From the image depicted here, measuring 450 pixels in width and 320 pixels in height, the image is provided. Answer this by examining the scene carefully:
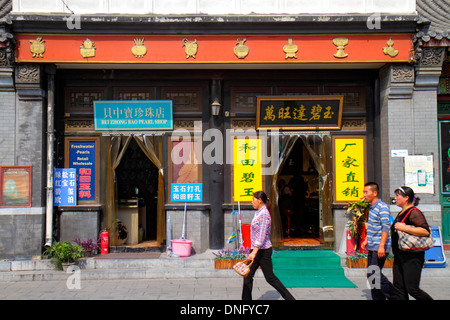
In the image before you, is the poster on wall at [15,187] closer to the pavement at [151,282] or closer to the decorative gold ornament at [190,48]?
the pavement at [151,282]

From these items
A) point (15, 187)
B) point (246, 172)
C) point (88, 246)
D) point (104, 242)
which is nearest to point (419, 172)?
point (246, 172)

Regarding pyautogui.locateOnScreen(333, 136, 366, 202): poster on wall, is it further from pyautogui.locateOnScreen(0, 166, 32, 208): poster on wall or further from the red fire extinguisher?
pyautogui.locateOnScreen(0, 166, 32, 208): poster on wall

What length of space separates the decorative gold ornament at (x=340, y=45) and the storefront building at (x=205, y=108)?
2 centimetres

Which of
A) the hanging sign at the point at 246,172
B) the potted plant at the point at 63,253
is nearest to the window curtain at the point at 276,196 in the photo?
the hanging sign at the point at 246,172

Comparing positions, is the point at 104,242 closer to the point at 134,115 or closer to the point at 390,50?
the point at 134,115

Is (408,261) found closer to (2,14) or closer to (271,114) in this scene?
(271,114)

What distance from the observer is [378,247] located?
18.4 ft

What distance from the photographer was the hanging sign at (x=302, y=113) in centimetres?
938

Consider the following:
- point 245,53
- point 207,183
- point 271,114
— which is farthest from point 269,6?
point 207,183

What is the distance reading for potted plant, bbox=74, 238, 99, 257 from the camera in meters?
8.91

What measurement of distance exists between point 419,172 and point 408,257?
4146 mm
